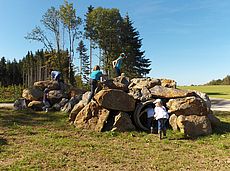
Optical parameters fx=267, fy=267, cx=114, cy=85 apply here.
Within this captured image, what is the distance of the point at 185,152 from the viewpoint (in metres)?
7.95

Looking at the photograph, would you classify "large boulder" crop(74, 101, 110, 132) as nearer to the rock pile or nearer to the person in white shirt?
the rock pile

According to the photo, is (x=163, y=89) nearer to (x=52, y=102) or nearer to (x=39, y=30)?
(x=52, y=102)

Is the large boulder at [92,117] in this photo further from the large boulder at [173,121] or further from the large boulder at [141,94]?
the large boulder at [173,121]

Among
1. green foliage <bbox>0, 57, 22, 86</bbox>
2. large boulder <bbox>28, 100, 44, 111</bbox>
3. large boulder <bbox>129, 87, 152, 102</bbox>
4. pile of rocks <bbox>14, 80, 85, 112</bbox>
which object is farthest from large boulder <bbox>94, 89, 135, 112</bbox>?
green foliage <bbox>0, 57, 22, 86</bbox>

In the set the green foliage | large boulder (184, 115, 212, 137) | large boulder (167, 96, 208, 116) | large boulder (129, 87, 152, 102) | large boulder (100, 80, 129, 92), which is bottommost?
large boulder (184, 115, 212, 137)

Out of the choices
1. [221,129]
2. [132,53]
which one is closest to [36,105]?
[221,129]

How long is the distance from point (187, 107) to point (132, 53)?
3339 cm

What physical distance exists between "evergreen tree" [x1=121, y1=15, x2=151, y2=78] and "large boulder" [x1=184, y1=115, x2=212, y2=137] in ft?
104

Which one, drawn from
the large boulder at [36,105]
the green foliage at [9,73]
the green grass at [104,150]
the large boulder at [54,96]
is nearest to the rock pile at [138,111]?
the green grass at [104,150]

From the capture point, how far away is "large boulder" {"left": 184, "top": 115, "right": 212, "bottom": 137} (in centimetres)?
1009

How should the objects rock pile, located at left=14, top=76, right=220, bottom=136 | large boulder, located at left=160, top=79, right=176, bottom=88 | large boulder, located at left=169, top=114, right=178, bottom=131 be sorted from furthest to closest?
large boulder, located at left=160, top=79, right=176, bottom=88, large boulder, located at left=169, top=114, right=178, bottom=131, rock pile, located at left=14, top=76, right=220, bottom=136

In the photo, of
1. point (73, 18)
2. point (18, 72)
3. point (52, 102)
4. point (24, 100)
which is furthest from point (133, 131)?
point (18, 72)

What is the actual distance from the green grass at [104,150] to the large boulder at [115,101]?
123cm

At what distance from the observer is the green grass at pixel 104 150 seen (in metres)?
6.63
